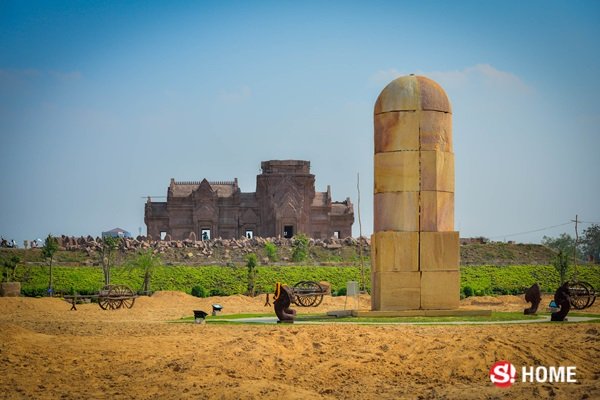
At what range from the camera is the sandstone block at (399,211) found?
28297mm

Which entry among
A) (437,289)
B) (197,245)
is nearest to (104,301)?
(437,289)

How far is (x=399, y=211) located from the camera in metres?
28.4

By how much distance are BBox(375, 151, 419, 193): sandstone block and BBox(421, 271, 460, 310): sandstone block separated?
254 cm

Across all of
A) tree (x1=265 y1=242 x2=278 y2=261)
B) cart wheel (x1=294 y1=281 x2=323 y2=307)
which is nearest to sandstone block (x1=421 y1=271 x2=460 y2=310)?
cart wheel (x1=294 y1=281 x2=323 y2=307)

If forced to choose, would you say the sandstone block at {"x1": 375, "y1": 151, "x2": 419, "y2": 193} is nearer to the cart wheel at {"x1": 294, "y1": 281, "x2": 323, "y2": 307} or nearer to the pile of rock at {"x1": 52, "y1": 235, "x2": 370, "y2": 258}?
the cart wheel at {"x1": 294, "y1": 281, "x2": 323, "y2": 307}

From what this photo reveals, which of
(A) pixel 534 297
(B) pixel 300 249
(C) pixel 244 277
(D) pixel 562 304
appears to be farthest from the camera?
(B) pixel 300 249

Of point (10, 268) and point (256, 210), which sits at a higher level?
point (256, 210)

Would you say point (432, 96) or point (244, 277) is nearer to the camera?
point (432, 96)

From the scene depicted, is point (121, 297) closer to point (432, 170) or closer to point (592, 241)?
point (432, 170)

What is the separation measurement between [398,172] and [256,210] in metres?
57.5

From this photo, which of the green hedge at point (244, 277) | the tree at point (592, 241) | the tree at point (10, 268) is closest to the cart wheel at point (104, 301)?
the green hedge at point (244, 277)

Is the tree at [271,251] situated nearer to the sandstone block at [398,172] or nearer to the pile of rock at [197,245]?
the pile of rock at [197,245]

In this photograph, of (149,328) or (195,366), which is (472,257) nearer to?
(149,328)

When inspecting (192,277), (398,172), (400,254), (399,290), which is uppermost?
(398,172)
